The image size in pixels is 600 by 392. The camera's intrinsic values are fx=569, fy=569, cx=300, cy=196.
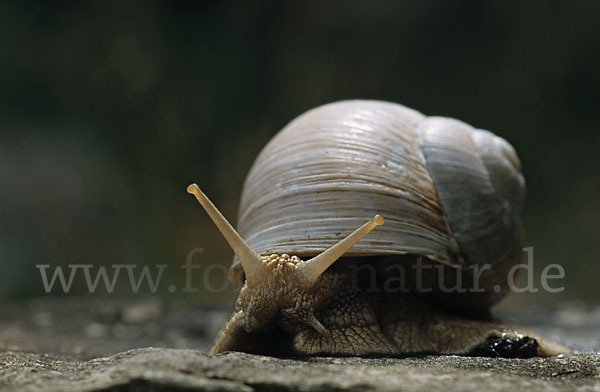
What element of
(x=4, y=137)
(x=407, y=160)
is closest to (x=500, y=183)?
(x=407, y=160)

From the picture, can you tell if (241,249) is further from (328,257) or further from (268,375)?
(268,375)

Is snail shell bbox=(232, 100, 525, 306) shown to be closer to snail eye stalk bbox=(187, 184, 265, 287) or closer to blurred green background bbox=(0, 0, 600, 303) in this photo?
snail eye stalk bbox=(187, 184, 265, 287)

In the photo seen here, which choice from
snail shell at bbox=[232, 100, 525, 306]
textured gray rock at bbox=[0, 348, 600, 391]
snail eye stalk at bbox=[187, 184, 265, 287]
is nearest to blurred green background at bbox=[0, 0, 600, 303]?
snail shell at bbox=[232, 100, 525, 306]

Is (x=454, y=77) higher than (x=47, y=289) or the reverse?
higher

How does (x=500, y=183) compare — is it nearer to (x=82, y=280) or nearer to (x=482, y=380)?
(x=482, y=380)

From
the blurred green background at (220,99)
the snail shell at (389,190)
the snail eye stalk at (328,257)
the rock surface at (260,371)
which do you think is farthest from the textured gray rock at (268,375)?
the blurred green background at (220,99)

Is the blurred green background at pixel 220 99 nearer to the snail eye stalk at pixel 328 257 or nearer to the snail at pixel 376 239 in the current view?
the snail at pixel 376 239
